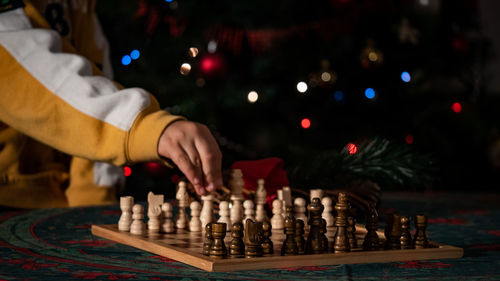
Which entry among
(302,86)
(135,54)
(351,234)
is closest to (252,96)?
(302,86)

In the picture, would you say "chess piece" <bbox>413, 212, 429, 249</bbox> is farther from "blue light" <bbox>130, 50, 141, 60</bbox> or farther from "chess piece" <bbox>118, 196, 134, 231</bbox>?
"blue light" <bbox>130, 50, 141, 60</bbox>

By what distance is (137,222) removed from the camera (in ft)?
3.66

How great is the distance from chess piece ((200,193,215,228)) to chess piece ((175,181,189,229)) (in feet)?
0.11

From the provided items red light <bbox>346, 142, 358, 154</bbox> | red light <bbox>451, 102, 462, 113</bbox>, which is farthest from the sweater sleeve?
red light <bbox>451, 102, 462, 113</bbox>

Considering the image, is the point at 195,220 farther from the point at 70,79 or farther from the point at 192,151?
the point at 70,79

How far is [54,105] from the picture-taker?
121 cm

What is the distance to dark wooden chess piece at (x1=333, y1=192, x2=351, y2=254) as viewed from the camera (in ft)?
2.99

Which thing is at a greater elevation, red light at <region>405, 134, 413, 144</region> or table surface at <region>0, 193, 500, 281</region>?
red light at <region>405, 134, 413, 144</region>

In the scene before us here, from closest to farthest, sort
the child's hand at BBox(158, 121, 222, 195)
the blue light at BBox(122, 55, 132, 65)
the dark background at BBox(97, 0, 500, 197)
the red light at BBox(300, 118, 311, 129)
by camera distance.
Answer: the child's hand at BBox(158, 121, 222, 195)
the blue light at BBox(122, 55, 132, 65)
the dark background at BBox(97, 0, 500, 197)
the red light at BBox(300, 118, 311, 129)

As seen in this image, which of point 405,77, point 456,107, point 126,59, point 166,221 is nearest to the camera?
point 166,221

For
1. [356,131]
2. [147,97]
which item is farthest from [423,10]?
[147,97]

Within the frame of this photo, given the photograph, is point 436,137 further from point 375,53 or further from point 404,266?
point 404,266

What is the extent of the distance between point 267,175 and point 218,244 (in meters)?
0.56

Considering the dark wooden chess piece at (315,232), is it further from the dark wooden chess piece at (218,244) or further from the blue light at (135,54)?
the blue light at (135,54)
